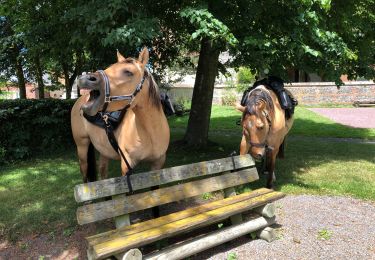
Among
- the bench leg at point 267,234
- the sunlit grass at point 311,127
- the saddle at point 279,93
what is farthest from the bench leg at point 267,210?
the sunlit grass at point 311,127

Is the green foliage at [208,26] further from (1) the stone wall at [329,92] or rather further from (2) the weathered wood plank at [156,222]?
(1) the stone wall at [329,92]

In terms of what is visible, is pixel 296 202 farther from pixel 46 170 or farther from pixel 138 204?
pixel 46 170

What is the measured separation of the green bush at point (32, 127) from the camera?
30.3 ft

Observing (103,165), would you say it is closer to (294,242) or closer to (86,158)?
(86,158)

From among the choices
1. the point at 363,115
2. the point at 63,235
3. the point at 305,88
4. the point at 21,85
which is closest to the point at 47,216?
the point at 63,235

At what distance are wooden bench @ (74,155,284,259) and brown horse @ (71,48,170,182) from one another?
0.33 m

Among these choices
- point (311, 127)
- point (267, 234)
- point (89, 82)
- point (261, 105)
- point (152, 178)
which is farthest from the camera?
point (311, 127)

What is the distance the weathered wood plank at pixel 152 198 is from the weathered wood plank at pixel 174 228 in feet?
1.00

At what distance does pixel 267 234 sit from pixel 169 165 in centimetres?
394

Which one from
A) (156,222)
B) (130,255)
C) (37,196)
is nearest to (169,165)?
(37,196)

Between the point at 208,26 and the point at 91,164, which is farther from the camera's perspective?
the point at 91,164

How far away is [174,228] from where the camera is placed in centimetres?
374

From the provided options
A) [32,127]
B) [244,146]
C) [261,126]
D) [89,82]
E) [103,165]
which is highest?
[89,82]

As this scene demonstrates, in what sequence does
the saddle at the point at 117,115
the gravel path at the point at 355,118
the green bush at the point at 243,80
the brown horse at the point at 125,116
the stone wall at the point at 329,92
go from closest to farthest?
1. the brown horse at the point at 125,116
2. the saddle at the point at 117,115
3. the gravel path at the point at 355,118
4. the green bush at the point at 243,80
5. the stone wall at the point at 329,92
